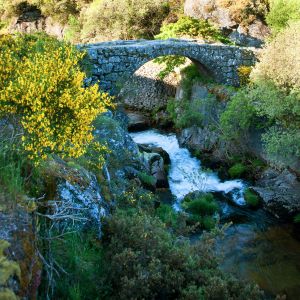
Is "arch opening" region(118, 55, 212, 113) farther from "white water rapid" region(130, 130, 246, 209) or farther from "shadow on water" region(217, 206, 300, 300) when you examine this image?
"shadow on water" region(217, 206, 300, 300)

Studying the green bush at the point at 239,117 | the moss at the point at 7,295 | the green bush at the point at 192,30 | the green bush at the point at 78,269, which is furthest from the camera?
the green bush at the point at 192,30

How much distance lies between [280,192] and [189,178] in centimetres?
430

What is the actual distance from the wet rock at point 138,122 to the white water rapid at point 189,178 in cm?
241

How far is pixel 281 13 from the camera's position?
85.7ft

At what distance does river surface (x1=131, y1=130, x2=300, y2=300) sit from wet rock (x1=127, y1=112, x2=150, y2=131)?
4898 mm

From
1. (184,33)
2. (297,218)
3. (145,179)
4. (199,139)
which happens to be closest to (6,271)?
(145,179)

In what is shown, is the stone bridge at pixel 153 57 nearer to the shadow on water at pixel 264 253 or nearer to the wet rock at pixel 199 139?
the wet rock at pixel 199 139

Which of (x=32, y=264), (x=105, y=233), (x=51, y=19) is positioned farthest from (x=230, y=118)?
(x=51, y=19)

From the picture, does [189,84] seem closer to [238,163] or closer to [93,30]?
[238,163]

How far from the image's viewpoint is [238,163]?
19.6m

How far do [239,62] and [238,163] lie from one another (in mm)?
8189

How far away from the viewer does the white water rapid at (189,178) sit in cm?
1778

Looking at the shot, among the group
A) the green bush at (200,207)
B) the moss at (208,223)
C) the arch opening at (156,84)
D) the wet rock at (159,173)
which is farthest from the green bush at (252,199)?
the arch opening at (156,84)

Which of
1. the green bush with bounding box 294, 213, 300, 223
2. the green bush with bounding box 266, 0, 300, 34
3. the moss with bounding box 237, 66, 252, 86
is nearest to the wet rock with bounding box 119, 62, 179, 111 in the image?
the moss with bounding box 237, 66, 252, 86
